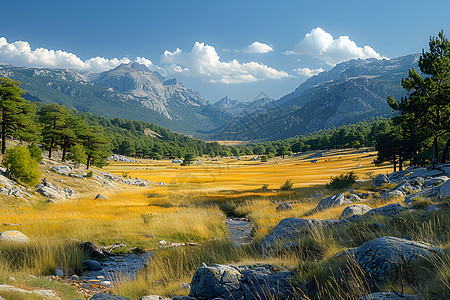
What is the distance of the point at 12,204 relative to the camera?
1947cm

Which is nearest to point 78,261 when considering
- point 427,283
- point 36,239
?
point 36,239

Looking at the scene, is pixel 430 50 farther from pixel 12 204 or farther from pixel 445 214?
pixel 12 204

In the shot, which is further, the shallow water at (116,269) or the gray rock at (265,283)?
the shallow water at (116,269)

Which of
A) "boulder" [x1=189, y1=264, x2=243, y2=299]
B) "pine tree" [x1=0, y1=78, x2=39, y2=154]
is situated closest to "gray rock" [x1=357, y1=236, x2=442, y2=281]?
"boulder" [x1=189, y1=264, x2=243, y2=299]

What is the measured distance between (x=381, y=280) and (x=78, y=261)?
792cm

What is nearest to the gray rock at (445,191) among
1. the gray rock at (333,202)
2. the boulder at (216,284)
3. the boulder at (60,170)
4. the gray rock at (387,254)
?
the gray rock at (333,202)

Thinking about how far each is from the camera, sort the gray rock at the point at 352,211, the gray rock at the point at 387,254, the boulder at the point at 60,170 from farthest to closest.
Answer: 1. the boulder at the point at 60,170
2. the gray rock at the point at 352,211
3. the gray rock at the point at 387,254

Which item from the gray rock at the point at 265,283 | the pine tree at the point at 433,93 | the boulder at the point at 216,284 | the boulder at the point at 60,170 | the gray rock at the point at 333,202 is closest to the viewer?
the gray rock at the point at 265,283

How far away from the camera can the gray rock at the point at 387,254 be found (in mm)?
3957

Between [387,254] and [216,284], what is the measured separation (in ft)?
9.47

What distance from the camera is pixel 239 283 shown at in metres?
4.37

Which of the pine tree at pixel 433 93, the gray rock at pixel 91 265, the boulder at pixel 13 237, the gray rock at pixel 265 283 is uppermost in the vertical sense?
the pine tree at pixel 433 93

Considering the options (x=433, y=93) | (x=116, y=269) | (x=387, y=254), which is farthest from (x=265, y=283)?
(x=433, y=93)

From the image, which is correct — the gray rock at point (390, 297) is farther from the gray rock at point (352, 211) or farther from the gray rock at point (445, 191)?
the gray rock at point (445, 191)
